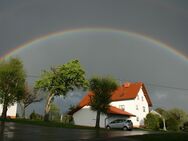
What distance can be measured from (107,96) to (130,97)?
21.6 m

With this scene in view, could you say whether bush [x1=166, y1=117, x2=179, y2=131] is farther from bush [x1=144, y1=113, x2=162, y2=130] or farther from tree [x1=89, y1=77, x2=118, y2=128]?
tree [x1=89, y1=77, x2=118, y2=128]

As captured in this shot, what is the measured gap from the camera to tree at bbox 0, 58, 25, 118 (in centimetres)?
5238

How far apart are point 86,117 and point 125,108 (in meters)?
11.7

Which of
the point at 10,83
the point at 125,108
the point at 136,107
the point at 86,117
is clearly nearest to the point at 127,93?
the point at 125,108

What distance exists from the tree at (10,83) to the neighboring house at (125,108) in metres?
15.8

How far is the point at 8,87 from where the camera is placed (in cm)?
5278

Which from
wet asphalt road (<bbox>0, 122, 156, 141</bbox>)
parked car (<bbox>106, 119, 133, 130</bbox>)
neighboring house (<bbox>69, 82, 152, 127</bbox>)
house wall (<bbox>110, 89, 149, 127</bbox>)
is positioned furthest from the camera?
house wall (<bbox>110, 89, 149, 127</bbox>)

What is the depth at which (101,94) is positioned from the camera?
50.7 metres

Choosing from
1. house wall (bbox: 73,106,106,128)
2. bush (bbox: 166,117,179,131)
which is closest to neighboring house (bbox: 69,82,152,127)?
house wall (bbox: 73,106,106,128)

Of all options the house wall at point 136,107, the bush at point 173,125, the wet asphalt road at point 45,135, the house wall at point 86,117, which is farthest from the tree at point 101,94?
the wet asphalt road at point 45,135

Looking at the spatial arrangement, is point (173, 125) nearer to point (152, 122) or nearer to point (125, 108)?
point (152, 122)

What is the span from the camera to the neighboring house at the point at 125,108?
63281mm

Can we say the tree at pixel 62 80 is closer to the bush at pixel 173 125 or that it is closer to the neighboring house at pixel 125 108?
the neighboring house at pixel 125 108

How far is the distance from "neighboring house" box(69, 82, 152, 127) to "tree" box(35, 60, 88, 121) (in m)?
7.08
